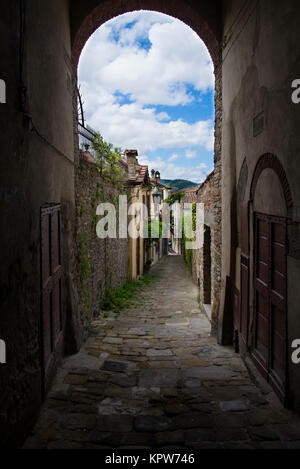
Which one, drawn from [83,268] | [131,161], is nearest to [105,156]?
[83,268]

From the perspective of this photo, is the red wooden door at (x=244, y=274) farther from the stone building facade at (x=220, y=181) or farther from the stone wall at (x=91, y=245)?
the stone wall at (x=91, y=245)

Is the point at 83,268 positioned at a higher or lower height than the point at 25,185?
lower

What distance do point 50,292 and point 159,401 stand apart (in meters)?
1.80

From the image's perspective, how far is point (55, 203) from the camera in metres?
4.57

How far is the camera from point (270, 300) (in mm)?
3885

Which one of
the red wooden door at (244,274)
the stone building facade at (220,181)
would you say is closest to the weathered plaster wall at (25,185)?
the stone building facade at (220,181)

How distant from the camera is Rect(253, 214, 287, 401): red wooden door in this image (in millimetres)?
3500

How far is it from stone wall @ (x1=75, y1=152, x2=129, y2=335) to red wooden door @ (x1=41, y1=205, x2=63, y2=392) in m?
1.27

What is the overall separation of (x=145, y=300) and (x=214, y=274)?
14.0 feet

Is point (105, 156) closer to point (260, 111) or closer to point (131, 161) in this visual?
point (260, 111)

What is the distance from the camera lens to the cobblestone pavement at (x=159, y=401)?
3135mm

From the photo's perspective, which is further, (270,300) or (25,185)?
(270,300)

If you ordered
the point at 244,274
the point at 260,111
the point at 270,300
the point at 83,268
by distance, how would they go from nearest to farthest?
the point at 270,300 → the point at 260,111 → the point at 244,274 → the point at 83,268
